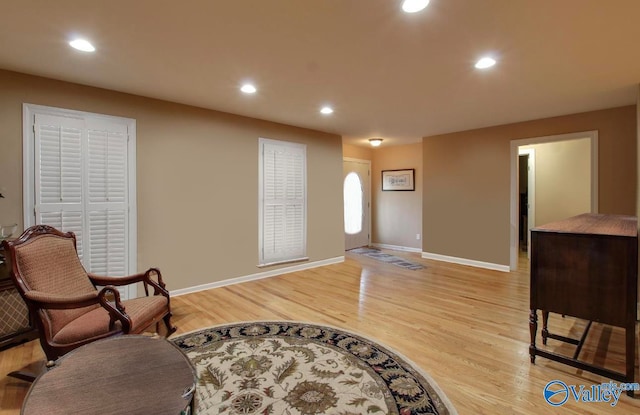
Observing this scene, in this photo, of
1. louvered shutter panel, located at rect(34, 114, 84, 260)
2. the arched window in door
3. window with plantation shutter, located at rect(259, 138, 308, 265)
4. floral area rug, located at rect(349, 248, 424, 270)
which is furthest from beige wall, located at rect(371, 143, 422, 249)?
louvered shutter panel, located at rect(34, 114, 84, 260)

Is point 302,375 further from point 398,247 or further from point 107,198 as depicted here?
point 398,247

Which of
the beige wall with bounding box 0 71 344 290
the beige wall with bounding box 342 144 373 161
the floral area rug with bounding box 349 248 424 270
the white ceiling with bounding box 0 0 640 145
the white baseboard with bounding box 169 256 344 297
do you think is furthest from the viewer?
the beige wall with bounding box 342 144 373 161

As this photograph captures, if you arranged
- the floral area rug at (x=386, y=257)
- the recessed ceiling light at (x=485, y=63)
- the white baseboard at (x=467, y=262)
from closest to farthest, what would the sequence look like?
the recessed ceiling light at (x=485, y=63) < the white baseboard at (x=467, y=262) < the floral area rug at (x=386, y=257)

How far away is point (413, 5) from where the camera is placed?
6.13 ft

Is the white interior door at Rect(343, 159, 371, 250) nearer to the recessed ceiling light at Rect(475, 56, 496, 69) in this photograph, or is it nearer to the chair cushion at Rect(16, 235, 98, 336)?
the recessed ceiling light at Rect(475, 56, 496, 69)

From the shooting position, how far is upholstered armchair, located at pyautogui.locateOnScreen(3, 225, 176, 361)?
197 centimetres

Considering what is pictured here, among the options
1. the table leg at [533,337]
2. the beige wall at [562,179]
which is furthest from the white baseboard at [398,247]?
the table leg at [533,337]

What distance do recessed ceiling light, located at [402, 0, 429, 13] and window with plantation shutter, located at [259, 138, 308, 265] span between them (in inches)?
125

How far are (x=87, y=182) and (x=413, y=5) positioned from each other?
3455 mm

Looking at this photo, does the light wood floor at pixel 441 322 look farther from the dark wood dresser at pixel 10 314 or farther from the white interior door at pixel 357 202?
the white interior door at pixel 357 202

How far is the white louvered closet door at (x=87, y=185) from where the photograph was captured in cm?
302

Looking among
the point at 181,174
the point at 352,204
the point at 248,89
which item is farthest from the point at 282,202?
the point at 352,204

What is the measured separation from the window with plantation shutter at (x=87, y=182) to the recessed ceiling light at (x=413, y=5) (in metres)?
3.15

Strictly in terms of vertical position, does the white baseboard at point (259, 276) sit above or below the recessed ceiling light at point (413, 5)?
below
